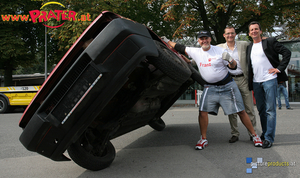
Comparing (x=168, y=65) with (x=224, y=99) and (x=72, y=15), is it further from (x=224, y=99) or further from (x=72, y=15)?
(x=72, y=15)

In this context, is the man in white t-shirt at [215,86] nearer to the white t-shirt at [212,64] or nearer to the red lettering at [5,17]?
the white t-shirt at [212,64]

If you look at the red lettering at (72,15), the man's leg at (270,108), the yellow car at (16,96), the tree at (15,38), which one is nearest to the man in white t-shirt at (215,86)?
the man's leg at (270,108)

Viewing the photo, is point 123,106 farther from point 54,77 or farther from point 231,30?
point 231,30

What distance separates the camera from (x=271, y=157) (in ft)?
9.76

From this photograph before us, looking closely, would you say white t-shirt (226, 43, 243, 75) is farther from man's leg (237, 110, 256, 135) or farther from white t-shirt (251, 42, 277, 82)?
man's leg (237, 110, 256, 135)

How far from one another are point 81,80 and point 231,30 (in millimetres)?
2985

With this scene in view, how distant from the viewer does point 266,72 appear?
3.60 metres

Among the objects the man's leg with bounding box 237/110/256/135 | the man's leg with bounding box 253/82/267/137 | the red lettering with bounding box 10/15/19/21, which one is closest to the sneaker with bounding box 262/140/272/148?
the man's leg with bounding box 237/110/256/135

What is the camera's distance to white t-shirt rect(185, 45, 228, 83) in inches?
137

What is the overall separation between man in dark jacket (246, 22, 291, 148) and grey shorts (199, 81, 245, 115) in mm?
414

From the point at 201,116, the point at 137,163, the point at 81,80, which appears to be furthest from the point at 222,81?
the point at 81,80

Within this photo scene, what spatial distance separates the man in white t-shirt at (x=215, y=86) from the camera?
137 inches

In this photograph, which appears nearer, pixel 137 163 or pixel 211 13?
pixel 137 163

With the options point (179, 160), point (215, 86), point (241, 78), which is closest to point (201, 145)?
point (179, 160)
